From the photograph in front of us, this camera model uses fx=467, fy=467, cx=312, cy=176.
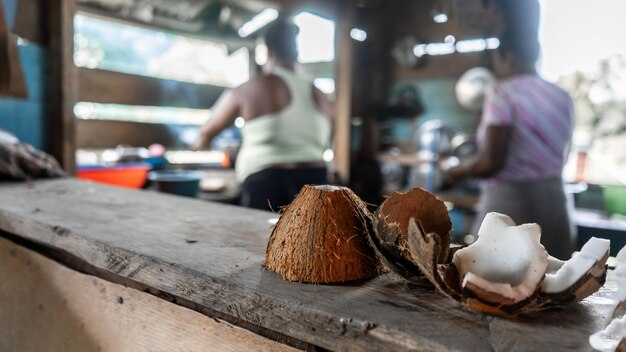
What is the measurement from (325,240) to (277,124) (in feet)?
6.19

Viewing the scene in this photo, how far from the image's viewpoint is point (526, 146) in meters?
2.16

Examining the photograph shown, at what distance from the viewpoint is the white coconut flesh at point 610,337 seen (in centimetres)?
55

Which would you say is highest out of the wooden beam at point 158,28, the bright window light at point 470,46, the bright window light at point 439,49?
the wooden beam at point 158,28

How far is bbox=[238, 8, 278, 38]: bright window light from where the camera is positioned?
4.92 metres

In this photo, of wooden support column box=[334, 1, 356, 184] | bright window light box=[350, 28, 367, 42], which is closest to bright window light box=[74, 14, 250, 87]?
wooden support column box=[334, 1, 356, 184]

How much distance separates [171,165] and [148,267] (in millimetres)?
2992

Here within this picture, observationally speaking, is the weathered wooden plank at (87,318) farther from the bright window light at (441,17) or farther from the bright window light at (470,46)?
the bright window light at (470,46)

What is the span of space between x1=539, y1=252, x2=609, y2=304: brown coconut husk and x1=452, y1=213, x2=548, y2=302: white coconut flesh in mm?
56

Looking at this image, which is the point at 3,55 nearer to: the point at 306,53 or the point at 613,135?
the point at 306,53

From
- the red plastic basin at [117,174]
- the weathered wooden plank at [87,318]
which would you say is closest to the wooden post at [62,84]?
the red plastic basin at [117,174]

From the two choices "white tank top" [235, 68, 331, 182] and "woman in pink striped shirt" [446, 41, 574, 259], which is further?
"white tank top" [235, 68, 331, 182]

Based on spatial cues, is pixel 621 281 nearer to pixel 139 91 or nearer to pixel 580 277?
pixel 580 277

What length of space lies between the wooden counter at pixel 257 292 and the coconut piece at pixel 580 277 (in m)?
0.04

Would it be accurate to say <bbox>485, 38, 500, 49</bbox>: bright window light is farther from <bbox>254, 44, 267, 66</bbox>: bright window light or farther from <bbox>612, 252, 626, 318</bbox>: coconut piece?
<bbox>254, 44, 267, 66</bbox>: bright window light
